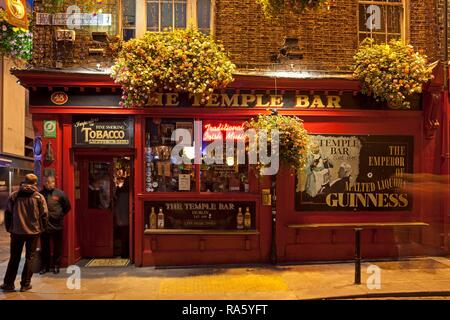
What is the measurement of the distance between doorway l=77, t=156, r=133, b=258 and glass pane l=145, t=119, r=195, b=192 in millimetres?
757

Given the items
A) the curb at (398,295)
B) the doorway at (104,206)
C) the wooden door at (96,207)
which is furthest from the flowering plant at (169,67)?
the curb at (398,295)

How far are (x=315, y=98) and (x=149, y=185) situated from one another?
391 centimetres

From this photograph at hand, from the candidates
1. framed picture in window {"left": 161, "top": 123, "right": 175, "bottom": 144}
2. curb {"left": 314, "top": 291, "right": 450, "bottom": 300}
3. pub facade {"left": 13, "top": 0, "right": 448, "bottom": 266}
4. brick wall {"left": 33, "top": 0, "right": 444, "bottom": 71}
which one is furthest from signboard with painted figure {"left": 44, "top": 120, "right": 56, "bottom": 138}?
curb {"left": 314, "top": 291, "right": 450, "bottom": 300}

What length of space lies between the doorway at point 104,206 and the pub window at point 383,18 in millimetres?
6223

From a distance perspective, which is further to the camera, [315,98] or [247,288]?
[315,98]

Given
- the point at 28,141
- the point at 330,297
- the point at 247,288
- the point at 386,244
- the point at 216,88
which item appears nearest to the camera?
the point at 330,297

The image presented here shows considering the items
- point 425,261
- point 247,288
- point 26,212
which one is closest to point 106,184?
point 26,212

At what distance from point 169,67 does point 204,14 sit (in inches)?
87.1

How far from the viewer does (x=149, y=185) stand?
1022 cm

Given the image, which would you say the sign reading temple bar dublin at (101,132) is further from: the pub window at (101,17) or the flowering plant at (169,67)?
the pub window at (101,17)

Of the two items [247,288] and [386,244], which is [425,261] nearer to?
[386,244]

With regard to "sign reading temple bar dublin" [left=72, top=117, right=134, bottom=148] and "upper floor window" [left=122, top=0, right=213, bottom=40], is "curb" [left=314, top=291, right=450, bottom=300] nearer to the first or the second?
"sign reading temple bar dublin" [left=72, top=117, right=134, bottom=148]

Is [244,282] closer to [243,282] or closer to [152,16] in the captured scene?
[243,282]

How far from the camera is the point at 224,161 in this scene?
1038cm
